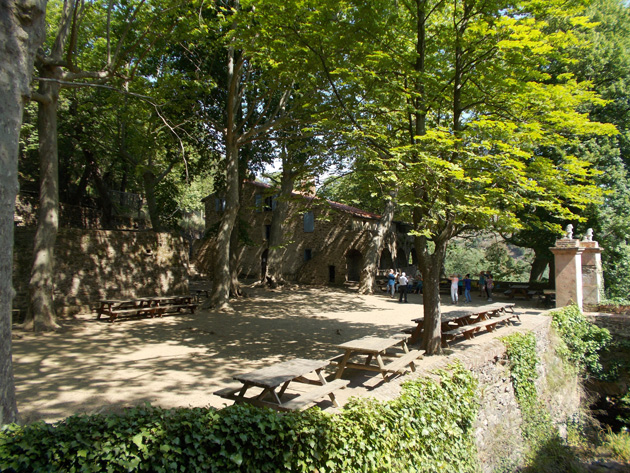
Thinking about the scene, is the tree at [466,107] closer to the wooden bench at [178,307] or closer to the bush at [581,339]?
the bush at [581,339]

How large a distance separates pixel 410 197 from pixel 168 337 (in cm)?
720

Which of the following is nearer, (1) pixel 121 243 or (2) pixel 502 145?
(2) pixel 502 145

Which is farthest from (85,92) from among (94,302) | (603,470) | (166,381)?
(603,470)

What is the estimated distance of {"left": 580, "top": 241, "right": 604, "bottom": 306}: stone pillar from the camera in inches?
514

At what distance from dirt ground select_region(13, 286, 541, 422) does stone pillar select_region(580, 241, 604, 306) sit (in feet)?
18.2

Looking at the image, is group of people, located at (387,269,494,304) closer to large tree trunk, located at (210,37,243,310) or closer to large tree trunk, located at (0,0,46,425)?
large tree trunk, located at (210,37,243,310)

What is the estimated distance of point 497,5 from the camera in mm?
6941

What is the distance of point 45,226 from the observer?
36.6 feet

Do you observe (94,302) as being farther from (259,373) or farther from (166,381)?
(259,373)

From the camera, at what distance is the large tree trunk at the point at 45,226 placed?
11000 mm

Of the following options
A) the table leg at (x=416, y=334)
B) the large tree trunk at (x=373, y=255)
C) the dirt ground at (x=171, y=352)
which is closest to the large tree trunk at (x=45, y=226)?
the dirt ground at (x=171, y=352)

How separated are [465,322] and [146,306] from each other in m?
10.7

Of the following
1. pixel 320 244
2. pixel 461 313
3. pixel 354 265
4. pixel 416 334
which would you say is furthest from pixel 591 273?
pixel 320 244

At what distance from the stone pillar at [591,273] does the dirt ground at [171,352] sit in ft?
18.2
